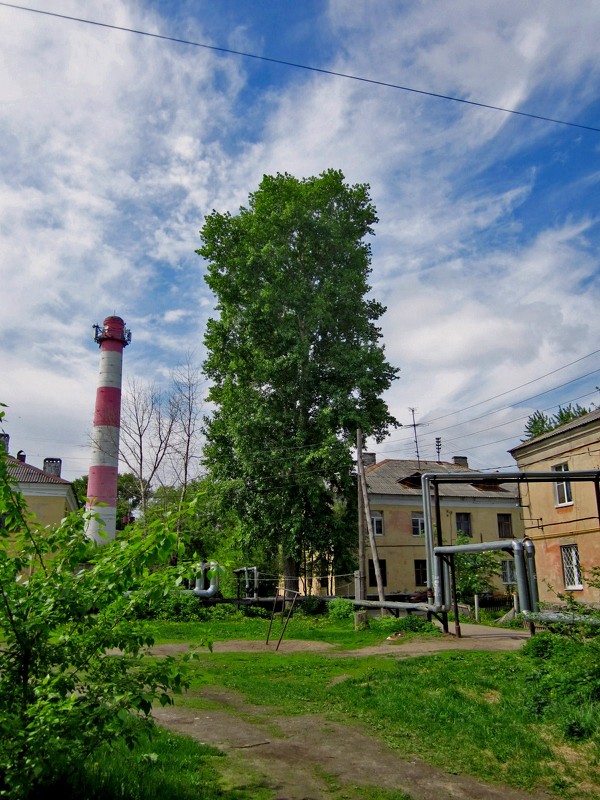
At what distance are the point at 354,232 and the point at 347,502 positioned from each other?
13.1 m

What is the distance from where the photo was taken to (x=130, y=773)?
17.1 feet

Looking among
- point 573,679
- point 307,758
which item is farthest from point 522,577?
point 307,758

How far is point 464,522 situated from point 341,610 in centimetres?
2095

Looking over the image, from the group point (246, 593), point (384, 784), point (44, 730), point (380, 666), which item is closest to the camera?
point (44, 730)

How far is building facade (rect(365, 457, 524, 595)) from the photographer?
40.6 metres

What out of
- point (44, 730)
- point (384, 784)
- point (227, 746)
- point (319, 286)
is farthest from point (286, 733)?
point (319, 286)

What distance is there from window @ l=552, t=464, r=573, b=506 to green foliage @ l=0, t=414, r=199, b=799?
83.6ft

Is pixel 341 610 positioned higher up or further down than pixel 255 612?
higher up

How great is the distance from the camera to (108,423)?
35.2m

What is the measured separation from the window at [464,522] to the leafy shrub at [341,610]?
19.8m

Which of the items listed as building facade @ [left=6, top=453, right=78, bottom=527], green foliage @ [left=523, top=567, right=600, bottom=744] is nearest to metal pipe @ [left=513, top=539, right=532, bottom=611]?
green foliage @ [left=523, top=567, right=600, bottom=744]

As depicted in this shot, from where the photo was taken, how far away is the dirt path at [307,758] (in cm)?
552

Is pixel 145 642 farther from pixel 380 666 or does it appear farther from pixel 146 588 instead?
pixel 380 666

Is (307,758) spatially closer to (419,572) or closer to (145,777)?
(145,777)
